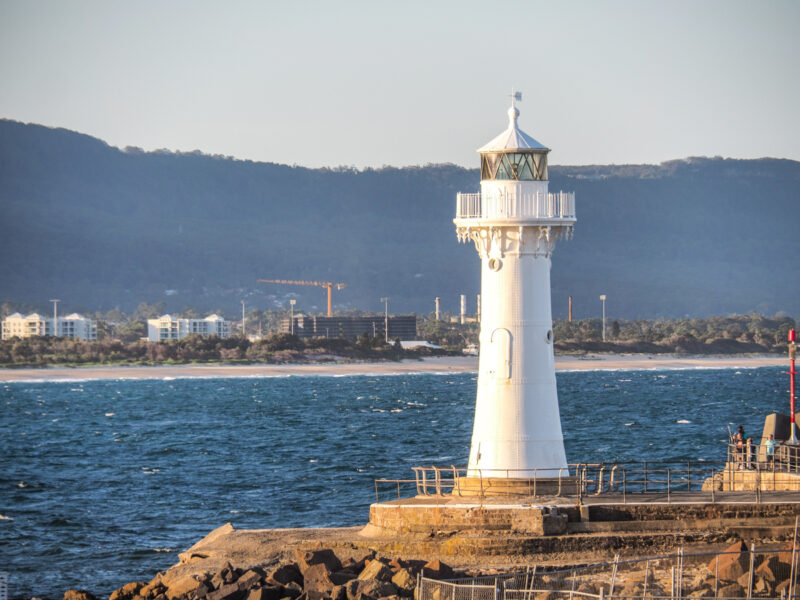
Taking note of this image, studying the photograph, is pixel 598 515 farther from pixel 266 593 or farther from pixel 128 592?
pixel 128 592

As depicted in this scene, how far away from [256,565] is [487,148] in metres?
7.20

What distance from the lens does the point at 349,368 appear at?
157250 millimetres

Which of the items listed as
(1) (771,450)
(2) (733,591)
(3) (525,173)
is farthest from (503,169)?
(2) (733,591)

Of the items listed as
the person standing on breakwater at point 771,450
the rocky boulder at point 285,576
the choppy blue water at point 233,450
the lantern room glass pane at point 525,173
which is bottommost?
the choppy blue water at point 233,450

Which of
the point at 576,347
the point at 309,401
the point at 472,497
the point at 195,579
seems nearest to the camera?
the point at 195,579

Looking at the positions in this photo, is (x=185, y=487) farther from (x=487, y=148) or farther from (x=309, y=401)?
(x=309, y=401)

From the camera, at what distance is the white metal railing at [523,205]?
68.7 feet

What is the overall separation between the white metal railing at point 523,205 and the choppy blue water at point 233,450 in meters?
10.3

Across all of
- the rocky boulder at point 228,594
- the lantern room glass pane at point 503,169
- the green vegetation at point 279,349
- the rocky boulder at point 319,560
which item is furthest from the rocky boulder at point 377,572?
the green vegetation at point 279,349

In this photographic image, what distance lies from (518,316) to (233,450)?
3730 centimetres

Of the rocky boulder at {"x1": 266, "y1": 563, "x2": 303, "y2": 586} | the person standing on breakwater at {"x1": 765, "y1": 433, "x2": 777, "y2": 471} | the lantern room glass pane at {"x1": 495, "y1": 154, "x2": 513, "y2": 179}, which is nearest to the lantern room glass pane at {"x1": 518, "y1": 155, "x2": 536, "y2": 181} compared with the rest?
the lantern room glass pane at {"x1": 495, "y1": 154, "x2": 513, "y2": 179}

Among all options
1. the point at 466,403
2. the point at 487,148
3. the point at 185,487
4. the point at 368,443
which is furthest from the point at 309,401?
the point at 487,148

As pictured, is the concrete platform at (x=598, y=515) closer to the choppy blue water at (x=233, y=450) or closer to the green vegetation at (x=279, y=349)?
the choppy blue water at (x=233, y=450)

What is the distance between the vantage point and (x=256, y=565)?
19188 millimetres
